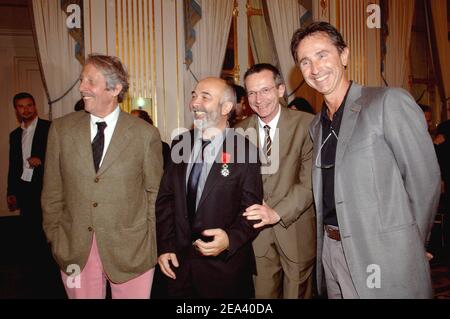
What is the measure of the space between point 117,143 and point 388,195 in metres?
1.33

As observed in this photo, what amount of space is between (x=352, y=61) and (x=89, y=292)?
5766 millimetres

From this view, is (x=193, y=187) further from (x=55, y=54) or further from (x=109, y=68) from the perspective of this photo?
(x=55, y=54)

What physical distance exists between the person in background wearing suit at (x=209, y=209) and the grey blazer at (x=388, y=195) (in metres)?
0.49

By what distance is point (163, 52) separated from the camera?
18.1 ft

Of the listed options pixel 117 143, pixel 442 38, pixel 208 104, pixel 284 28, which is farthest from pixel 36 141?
pixel 442 38

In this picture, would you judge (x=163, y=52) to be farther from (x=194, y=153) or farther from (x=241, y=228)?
(x=241, y=228)

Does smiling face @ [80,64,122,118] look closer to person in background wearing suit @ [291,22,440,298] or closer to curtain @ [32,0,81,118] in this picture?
person in background wearing suit @ [291,22,440,298]

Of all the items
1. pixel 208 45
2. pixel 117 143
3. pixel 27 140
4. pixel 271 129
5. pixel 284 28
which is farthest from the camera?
pixel 284 28

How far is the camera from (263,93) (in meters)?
2.21

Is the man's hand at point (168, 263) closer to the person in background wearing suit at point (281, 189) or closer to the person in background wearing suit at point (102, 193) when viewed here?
the person in background wearing suit at point (102, 193)

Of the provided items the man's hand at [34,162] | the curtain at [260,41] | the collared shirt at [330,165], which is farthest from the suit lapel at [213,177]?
the curtain at [260,41]

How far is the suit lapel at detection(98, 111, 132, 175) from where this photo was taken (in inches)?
76.4
